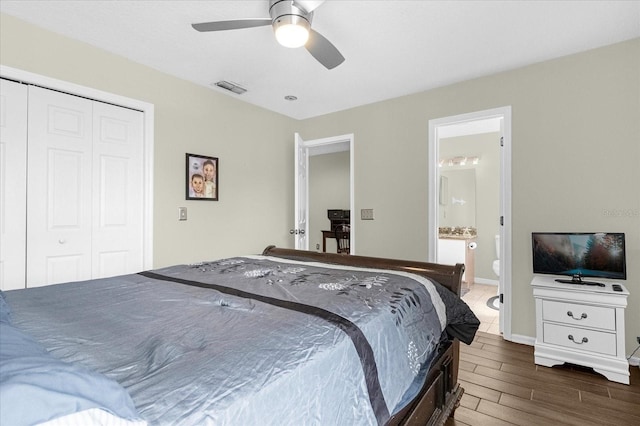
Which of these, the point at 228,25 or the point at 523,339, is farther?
the point at 523,339

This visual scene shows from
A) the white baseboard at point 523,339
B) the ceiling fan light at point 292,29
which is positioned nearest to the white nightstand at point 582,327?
the white baseboard at point 523,339

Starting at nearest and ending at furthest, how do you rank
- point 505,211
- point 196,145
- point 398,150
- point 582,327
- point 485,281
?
point 582,327, point 505,211, point 196,145, point 398,150, point 485,281

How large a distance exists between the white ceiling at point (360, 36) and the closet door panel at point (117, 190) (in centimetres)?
58

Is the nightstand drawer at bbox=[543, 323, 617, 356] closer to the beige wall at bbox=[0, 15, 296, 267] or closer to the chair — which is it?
the beige wall at bbox=[0, 15, 296, 267]

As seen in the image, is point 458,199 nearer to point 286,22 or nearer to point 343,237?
point 343,237

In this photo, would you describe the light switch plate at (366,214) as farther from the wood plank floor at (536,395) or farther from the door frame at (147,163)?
the door frame at (147,163)

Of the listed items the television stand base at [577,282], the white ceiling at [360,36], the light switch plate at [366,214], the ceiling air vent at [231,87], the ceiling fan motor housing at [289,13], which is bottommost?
the television stand base at [577,282]

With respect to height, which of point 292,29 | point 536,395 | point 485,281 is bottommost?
point 536,395

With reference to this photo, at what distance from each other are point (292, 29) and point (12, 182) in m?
2.18

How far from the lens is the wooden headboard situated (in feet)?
5.88

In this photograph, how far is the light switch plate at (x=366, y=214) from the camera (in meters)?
3.95

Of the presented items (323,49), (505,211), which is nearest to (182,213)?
(323,49)

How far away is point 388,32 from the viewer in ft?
7.88

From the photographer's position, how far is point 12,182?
2250 mm
